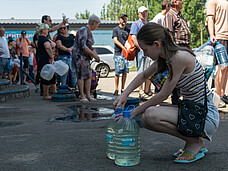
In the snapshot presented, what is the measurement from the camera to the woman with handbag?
129 inches

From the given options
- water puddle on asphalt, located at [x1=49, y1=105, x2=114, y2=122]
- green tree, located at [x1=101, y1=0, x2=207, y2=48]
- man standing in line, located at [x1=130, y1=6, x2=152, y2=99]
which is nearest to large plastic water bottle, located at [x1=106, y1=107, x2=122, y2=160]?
water puddle on asphalt, located at [x1=49, y1=105, x2=114, y2=122]

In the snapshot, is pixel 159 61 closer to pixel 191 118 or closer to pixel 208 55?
pixel 191 118

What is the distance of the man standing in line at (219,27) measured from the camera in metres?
7.21

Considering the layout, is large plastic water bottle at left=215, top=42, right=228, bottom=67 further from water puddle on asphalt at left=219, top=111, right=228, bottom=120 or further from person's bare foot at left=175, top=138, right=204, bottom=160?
person's bare foot at left=175, top=138, right=204, bottom=160

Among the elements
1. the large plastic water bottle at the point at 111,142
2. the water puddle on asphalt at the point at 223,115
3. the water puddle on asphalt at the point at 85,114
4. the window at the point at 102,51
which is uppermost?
the large plastic water bottle at the point at 111,142

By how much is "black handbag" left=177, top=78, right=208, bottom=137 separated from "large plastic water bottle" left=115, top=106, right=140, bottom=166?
1.47ft

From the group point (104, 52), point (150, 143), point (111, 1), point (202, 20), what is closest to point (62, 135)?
point (150, 143)

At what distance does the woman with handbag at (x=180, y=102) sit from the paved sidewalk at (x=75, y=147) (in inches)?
10.2

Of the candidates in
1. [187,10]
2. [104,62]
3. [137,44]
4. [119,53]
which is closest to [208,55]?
[137,44]

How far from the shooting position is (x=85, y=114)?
666 centimetres

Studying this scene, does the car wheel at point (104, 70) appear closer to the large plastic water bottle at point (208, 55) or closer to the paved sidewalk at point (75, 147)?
the large plastic water bottle at point (208, 55)

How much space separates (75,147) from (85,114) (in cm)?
257

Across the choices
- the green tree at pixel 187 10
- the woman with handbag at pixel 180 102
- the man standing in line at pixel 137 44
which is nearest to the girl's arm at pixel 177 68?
the woman with handbag at pixel 180 102

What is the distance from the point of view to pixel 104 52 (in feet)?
68.3
